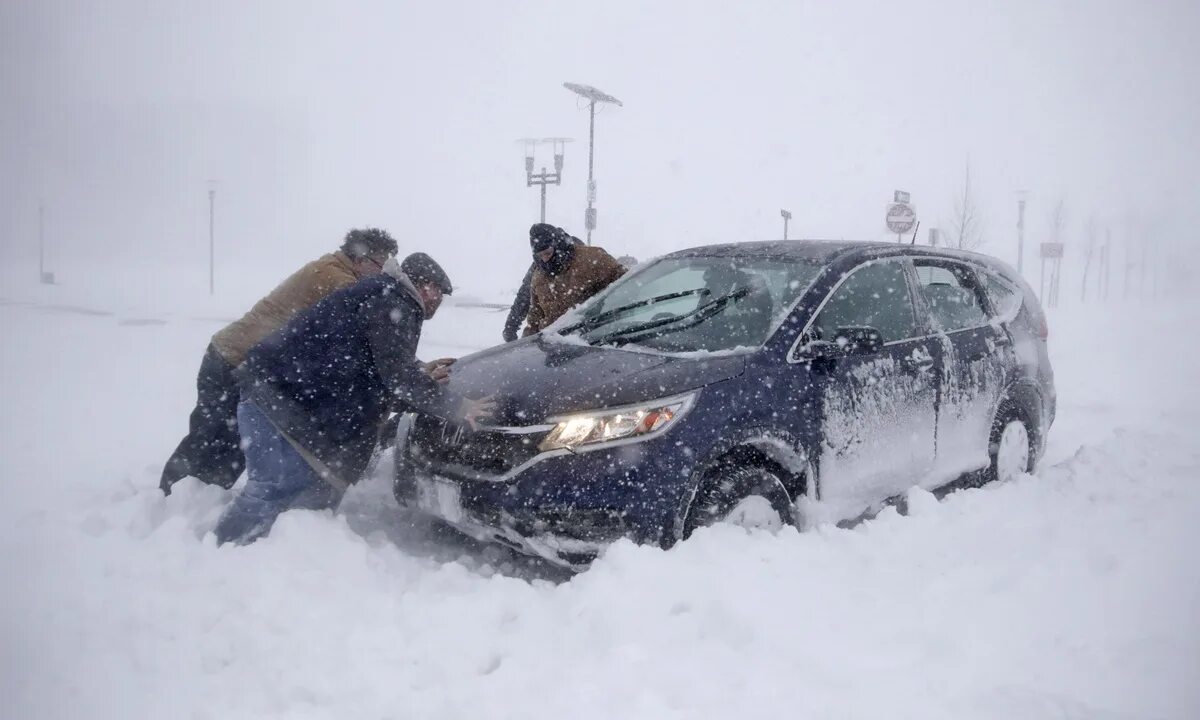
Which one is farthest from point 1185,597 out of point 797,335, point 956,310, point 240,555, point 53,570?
point 53,570

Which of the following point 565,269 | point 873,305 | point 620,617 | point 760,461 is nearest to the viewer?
point 620,617

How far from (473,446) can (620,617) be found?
0.99 m

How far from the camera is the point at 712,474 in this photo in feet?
10.6

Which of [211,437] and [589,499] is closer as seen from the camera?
[589,499]

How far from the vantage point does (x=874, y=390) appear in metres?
3.84

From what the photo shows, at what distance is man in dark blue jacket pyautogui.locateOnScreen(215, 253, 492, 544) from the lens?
3.51 metres

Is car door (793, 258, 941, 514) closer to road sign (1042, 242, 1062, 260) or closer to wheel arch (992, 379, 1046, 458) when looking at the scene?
wheel arch (992, 379, 1046, 458)

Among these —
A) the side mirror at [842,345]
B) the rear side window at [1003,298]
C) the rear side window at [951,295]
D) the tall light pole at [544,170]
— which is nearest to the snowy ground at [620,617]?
the side mirror at [842,345]

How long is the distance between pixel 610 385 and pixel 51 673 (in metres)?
2.15

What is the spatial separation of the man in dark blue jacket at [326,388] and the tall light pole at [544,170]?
16.6 m

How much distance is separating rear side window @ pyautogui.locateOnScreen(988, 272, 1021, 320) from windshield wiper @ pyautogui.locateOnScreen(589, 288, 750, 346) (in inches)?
80.8

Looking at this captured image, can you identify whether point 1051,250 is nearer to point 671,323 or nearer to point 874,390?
point 874,390

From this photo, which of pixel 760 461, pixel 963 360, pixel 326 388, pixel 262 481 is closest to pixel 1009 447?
pixel 963 360


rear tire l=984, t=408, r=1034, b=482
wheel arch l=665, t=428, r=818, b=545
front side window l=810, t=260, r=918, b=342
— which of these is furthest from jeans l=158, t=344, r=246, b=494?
rear tire l=984, t=408, r=1034, b=482
